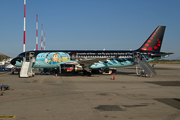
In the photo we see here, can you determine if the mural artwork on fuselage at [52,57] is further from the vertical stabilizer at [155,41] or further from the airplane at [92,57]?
the vertical stabilizer at [155,41]

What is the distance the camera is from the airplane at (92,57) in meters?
26.8

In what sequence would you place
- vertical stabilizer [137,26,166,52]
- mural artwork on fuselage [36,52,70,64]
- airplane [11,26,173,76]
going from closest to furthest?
airplane [11,26,173,76], mural artwork on fuselage [36,52,70,64], vertical stabilizer [137,26,166,52]

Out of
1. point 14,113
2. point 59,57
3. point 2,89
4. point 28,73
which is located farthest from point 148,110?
point 59,57

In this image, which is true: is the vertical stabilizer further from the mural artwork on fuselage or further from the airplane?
the mural artwork on fuselage

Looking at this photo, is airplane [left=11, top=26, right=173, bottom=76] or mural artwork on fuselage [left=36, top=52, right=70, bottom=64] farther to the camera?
mural artwork on fuselage [left=36, top=52, right=70, bottom=64]

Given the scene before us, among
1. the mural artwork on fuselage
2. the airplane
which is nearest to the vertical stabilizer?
the airplane

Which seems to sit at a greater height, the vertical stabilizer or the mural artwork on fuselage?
the vertical stabilizer

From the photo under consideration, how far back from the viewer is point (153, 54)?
2972cm

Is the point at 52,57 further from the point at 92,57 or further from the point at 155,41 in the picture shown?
the point at 155,41

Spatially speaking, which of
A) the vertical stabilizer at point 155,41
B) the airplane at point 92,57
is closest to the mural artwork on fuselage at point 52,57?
the airplane at point 92,57

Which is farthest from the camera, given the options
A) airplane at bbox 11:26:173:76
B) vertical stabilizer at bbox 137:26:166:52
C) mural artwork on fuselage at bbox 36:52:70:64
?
vertical stabilizer at bbox 137:26:166:52

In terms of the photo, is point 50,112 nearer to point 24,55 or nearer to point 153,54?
point 24,55

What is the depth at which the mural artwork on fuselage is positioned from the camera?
2709 centimetres

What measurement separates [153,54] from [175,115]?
2364cm
